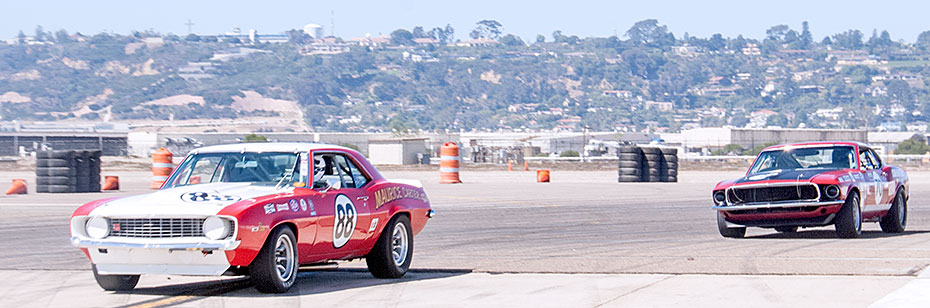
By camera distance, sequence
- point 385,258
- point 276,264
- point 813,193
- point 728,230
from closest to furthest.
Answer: point 276,264, point 385,258, point 813,193, point 728,230

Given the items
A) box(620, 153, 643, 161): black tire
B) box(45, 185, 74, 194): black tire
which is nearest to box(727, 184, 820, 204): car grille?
box(45, 185, 74, 194): black tire

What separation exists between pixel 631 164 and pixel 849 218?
1843 cm

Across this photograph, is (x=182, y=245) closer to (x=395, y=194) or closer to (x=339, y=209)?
(x=339, y=209)

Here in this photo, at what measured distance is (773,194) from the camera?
15.3 meters

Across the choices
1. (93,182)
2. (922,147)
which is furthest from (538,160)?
(93,182)

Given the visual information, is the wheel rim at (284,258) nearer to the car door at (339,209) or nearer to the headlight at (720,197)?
the car door at (339,209)

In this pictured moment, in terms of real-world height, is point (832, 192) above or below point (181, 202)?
below

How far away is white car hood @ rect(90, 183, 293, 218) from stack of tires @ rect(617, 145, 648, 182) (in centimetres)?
2382

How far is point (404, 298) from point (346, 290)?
75 centimetres

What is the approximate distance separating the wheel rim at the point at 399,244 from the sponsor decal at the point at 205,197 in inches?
83.6

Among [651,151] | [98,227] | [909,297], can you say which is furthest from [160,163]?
[909,297]

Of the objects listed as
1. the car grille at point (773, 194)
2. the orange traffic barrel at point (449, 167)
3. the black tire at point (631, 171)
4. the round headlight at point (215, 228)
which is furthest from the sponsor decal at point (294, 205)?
the black tire at point (631, 171)

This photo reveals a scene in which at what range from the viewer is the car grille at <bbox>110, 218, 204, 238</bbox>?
9555 mm

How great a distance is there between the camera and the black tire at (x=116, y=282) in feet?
33.2
